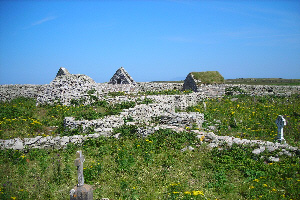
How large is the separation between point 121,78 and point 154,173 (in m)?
22.0

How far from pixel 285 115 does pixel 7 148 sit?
63.8 feet

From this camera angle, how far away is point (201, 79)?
31438 millimetres

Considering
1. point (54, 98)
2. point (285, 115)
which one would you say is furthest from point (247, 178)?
point (54, 98)

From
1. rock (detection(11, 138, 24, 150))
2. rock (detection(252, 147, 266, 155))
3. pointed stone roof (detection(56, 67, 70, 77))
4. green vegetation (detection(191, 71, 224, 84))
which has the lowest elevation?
rock (detection(252, 147, 266, 155))

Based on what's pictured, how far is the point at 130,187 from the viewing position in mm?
7969

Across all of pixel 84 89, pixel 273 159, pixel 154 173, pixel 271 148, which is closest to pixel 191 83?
pixel 84 89

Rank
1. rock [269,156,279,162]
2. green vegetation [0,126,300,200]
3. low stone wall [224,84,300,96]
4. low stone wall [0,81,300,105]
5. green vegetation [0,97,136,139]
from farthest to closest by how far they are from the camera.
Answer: low stone wall [224,84,300,96]
low stone wall [0,81,300,105]
green vegetation [0,97,136,139]
rock [269,156,279,162]
green vegetation [0,126,300,200]

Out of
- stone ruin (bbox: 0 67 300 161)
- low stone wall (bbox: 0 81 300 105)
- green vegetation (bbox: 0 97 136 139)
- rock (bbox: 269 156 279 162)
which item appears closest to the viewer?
rock (bbox: 269 156 279 162)

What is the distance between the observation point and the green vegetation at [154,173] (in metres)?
7.54

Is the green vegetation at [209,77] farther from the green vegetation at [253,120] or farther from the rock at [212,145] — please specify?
the rock at [212,145]

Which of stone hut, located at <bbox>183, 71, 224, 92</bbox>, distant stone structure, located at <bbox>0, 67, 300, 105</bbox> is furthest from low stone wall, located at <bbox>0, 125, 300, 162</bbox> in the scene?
stone hut, located at <bbox>183, 71, 224, 92</bbox>

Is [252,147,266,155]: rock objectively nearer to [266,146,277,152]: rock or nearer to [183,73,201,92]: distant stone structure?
[266,146,277,152]: rock

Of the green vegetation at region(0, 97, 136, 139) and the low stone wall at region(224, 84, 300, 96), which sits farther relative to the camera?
the low stone wall at region(224, 84, 300, 96)

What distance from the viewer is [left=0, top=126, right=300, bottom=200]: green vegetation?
7.54 m
